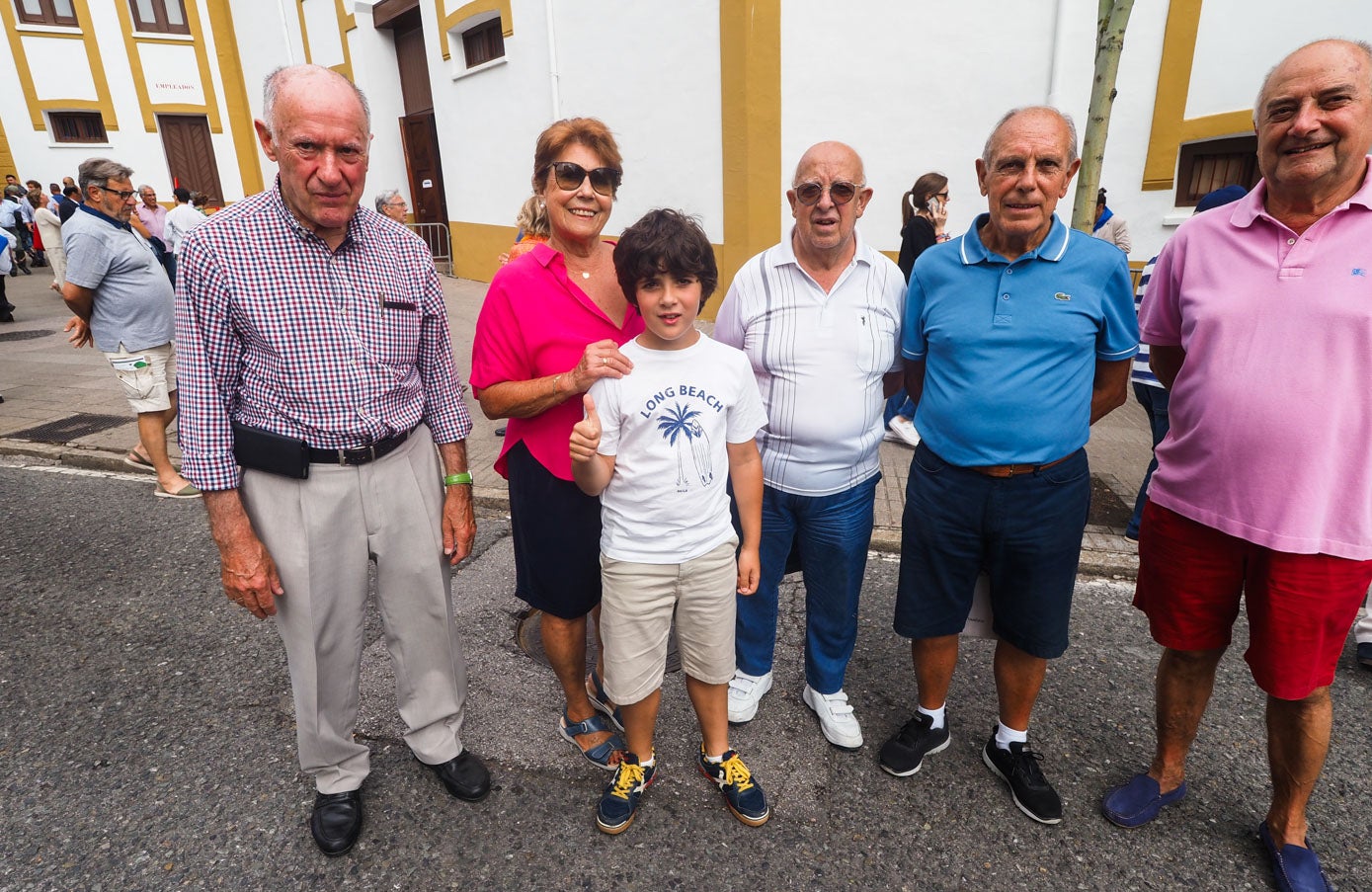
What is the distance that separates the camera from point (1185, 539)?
85.8 inches

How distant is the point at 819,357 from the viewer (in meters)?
2.43

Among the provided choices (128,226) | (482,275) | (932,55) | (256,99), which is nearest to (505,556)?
(128,226)

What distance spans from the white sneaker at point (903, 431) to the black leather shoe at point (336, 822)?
15.0 feet

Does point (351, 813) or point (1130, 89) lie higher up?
point (1130, 89)

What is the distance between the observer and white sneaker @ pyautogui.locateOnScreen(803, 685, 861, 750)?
2.68 metres

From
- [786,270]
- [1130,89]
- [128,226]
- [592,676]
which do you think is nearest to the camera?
[786,270]

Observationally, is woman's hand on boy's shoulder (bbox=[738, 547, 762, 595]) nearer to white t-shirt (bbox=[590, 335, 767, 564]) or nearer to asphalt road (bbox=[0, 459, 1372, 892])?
white t-shirt (bbox=[590, 335, 767, 564])

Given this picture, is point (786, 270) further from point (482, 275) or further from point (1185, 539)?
point (482, 275)

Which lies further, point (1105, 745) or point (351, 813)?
point (1105, 745)

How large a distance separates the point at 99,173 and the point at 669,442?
5219 millimetres

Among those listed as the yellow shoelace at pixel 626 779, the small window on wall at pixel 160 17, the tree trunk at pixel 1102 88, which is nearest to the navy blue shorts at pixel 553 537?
the yellow shoelace at pixel 626 779

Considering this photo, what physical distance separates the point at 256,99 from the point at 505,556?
778 inches

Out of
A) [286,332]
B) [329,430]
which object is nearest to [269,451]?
[329,430]

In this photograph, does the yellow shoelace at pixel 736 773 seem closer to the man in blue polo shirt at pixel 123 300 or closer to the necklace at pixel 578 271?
the necklace at pixel 578 271
